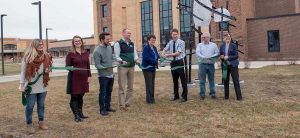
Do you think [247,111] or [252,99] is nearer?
[247,111]

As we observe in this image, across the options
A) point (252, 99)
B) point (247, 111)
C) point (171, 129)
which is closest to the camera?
point (171, 129)

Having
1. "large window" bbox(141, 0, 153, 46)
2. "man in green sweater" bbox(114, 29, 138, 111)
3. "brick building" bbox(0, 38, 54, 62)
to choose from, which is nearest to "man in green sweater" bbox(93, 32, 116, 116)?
"man in green sweater" bbox(114, 29, 138, 111)

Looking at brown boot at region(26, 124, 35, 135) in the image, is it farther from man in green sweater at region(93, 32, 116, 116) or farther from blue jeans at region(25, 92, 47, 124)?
man in green sweater at region(93, 32, 116, 116)

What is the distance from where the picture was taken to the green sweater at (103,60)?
27.7 feet

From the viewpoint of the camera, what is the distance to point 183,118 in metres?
7.82

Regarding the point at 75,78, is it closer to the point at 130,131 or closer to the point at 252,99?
the point at 130,131

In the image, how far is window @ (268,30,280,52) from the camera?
36500 millimetres

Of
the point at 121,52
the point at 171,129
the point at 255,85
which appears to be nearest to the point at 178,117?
the point at 171,129

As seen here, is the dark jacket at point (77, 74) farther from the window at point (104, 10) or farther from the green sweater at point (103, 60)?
the window at point (104, 10)

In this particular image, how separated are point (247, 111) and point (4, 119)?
5360 mm

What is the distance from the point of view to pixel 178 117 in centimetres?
793

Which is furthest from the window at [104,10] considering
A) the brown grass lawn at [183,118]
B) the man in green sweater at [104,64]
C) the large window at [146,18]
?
the man in green sweater at [104,64]

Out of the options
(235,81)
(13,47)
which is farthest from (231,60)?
(13,47)

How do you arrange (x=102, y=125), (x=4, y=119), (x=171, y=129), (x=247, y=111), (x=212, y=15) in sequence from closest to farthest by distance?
(x=171, y=129) < (x=102, y=125) < (x=247, y=111) < (x=4, y=119) < (x=212, y=15)
